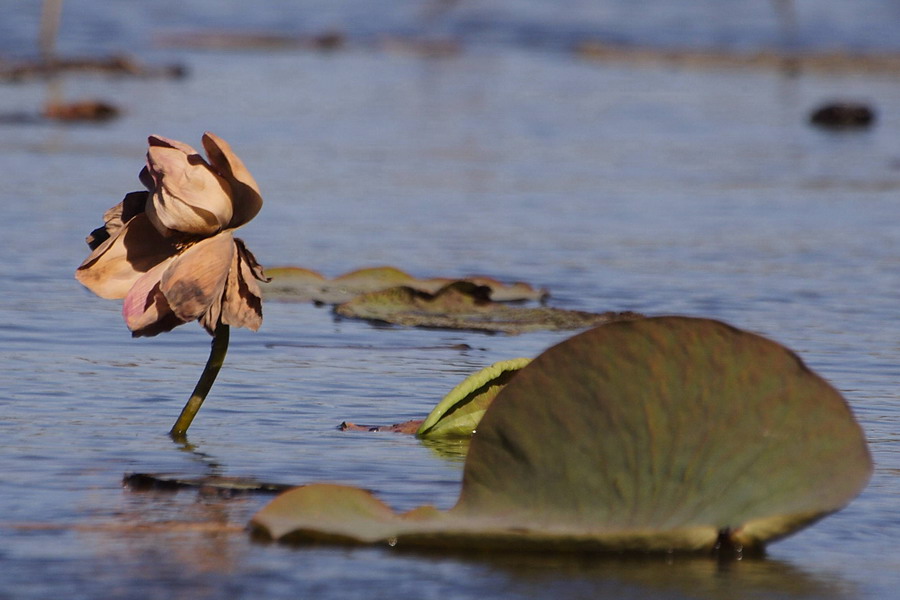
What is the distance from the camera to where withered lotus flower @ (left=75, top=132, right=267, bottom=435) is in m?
2.33

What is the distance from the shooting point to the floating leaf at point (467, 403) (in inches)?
→ 113

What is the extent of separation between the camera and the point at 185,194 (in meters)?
2.33

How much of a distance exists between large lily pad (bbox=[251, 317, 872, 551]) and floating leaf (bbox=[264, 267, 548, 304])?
235 cm

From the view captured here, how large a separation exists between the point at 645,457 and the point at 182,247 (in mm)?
808

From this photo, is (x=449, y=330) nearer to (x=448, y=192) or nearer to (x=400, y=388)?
(x=400, y=388)

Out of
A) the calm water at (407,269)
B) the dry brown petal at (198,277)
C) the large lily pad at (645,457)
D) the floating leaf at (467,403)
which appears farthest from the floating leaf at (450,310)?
the large lily pad at (645,457)

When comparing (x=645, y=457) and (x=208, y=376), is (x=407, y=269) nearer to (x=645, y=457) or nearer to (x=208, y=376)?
(x=208, y=376)

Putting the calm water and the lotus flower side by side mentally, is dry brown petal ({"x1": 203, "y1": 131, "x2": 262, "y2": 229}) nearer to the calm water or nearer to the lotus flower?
the lotus flower

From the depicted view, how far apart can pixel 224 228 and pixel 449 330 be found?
1.83 meters

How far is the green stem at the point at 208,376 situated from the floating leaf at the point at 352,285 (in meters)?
1.71

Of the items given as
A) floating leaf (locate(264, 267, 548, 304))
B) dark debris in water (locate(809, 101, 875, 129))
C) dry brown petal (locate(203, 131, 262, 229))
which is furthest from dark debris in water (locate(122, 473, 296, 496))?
dark debris in water (locate(809, 101, 875, 129))

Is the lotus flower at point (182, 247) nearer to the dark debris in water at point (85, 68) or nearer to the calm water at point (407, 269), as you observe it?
the calm water at point (407, 269)

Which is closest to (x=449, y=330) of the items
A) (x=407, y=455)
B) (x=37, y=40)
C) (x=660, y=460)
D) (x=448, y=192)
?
(x=407, y=455)

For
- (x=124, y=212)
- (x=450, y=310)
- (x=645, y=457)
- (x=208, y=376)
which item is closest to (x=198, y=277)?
(x=124, y=212)
